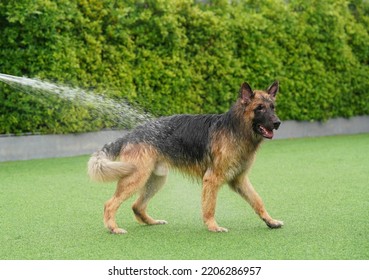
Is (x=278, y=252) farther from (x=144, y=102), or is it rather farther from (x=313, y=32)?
(x=313, y=32)

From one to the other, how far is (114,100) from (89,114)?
455 millimetres

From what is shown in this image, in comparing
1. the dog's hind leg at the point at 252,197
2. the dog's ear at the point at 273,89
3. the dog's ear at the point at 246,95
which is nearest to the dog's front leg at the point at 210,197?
the dog's hind leg at the point at 252,197

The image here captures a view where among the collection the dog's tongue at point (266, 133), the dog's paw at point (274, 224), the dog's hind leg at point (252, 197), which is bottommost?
the dog's paw at point (274, 224)

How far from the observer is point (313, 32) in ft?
50.4

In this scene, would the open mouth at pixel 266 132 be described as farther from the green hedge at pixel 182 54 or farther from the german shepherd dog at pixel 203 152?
the green hedge at pixel 182 54

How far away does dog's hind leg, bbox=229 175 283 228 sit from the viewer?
6660 millimetres

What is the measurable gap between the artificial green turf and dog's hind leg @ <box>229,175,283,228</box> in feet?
0.36

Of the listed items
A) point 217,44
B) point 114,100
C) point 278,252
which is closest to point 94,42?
point 114,100

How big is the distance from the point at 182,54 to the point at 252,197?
6.96 m

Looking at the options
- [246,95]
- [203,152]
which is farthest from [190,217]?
[246,95]

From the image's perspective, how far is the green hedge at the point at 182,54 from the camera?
11.7 m

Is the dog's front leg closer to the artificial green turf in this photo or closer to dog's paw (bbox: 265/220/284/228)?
the artificial green turf

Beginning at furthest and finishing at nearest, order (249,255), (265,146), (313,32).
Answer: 1. (313,32)
2. (265,146)
3. (249,255)

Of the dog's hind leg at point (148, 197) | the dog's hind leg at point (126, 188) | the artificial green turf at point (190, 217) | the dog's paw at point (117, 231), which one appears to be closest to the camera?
the artificial green turf at point (190, 217)
